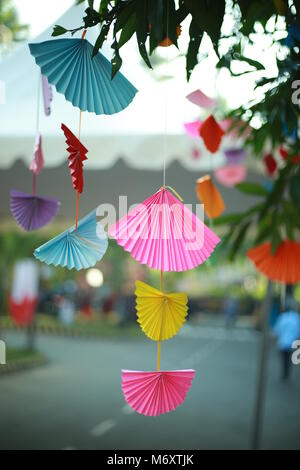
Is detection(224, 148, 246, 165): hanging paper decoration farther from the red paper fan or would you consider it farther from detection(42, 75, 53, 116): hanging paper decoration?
the red paper fan

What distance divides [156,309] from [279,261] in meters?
0.82

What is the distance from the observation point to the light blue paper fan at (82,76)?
1175mm

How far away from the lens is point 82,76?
4.04 feet

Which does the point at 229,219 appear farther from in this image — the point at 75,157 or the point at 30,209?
the point at 75,157

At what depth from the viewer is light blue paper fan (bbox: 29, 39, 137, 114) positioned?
1.17 metres

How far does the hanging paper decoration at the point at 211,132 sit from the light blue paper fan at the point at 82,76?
1.95 ft

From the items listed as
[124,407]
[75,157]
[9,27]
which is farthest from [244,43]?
[124,407]

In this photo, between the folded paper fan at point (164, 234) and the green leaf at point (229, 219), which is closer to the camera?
the folded paper fan at point (164, 234)

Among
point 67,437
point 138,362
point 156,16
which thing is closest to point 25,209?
point 156,16

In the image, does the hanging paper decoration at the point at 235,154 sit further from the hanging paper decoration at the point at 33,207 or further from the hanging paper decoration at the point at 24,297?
the hanging paper decoration at the point at 24,297

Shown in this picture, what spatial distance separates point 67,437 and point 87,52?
3.44 meters

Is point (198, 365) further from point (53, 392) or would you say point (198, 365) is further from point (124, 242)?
point (124, 242)

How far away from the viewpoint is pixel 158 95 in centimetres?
319

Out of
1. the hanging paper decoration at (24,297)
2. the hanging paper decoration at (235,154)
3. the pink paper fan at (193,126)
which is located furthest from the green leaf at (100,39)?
the hanging paper decoration at (24,297)
